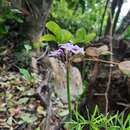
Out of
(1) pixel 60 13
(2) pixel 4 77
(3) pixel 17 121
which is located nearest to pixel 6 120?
(3) pixel 17 121

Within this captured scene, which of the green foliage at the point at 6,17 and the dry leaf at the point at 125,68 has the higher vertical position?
the green foliage at the point at 6,17

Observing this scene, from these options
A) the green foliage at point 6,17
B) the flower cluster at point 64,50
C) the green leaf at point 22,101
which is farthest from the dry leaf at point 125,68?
the green foliage at point 6,17

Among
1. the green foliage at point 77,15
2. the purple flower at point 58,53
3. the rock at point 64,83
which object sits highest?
the green foliage at point 77,15

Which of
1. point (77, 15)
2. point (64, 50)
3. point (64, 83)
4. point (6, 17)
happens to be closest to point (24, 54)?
point (6, 17)

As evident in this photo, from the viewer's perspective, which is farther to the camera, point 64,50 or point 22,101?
point 22,101

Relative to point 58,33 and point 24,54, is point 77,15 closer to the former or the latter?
point 24,54

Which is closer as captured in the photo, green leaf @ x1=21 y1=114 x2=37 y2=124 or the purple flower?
the purple flower

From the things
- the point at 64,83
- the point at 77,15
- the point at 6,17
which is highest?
the point at 77,15

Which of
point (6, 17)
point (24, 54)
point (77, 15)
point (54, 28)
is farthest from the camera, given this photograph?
point (77, 15)

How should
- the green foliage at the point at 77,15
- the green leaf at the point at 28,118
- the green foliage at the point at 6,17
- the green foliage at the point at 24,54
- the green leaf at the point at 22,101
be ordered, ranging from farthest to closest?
the green foliage at the point at 77,15 → the green foliage at the point at 6,17 → the green foliage at the point at 24,54 → the green leaf at the point at 22,101 → the green leaf at the point at 28,118

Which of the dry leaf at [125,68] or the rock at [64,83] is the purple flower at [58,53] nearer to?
the dry leaf at [125,68]

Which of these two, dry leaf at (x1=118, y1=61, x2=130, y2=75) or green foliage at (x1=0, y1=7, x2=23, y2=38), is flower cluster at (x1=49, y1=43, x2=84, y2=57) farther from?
green foliage at (x1=0, y1=7, x2=23, y2=38)

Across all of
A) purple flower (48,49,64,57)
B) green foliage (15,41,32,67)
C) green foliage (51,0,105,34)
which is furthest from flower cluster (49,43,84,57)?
green foliage (51,0,105,34)
